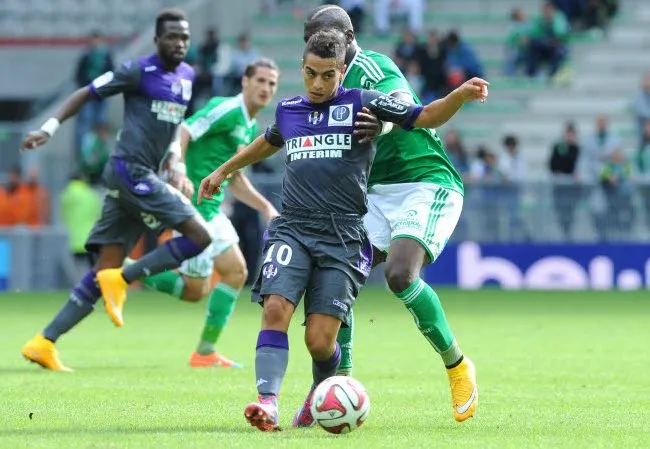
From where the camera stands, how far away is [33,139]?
10.2 m

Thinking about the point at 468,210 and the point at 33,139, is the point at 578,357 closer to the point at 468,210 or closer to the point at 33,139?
the point at 33,139

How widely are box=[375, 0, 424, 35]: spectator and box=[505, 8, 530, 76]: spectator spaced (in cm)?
169

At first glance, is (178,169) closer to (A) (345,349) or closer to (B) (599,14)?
(A) (345,349)

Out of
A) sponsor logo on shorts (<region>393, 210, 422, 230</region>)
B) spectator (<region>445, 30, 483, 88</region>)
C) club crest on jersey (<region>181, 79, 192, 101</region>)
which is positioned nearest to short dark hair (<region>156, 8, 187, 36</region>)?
club crest on jersey (<region>181, 79, 192, 101</region>)

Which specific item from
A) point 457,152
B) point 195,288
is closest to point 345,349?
Answer: point 195,288

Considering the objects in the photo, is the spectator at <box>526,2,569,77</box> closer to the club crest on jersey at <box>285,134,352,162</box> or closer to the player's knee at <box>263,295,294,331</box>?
the club crest on jersey at <box>285,134,352,162</box>

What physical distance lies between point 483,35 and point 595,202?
24.4 feet

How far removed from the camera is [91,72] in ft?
81.6

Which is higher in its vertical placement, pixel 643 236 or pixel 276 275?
pixel 276 275

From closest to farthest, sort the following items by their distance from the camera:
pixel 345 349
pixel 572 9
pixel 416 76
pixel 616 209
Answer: pixel 345 349, pixel 616 209, pixel 416 76, pixel 572 9

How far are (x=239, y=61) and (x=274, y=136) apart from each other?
1748cm

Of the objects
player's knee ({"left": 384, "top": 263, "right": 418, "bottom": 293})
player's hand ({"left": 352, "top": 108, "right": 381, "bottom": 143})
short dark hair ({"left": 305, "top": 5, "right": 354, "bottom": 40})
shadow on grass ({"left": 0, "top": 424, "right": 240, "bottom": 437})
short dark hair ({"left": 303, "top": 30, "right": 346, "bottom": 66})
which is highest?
short dark hair ({"left": 305, "top": 5, "right": 354, "bottom": 40})

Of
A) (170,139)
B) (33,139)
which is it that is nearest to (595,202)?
(170,139)

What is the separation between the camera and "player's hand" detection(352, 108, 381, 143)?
25.1 ft
